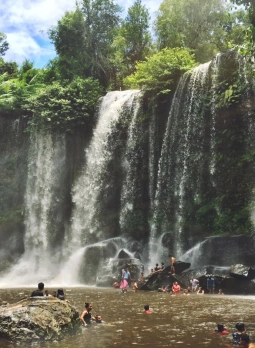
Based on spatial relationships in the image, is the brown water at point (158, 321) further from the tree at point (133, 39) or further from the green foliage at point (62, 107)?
the tree at point (133, 39)

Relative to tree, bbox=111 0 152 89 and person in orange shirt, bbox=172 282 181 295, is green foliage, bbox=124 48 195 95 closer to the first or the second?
tree, bbox=111 0 152 89

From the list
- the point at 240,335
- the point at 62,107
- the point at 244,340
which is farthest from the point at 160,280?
the point at 62,107

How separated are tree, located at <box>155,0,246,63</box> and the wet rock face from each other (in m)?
35.5

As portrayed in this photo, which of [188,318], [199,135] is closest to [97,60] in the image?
[199,135]

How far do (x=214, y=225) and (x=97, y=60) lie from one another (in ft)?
70.7

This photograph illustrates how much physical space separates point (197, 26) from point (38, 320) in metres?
38.9

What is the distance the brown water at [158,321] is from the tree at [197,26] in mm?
31184

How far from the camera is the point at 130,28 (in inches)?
1630

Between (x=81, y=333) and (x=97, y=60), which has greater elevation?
(x=97, y=60)

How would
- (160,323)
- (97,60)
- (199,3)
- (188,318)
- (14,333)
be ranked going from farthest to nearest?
1. (199,3)
2. (97,60)
3. (188,318)
4. (160,323)
5. (14,333)

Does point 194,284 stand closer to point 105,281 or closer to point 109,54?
point 105,281

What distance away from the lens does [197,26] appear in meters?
41.9

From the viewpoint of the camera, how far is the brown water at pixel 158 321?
27.2 feet

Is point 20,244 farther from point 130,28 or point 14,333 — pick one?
point 130,28
